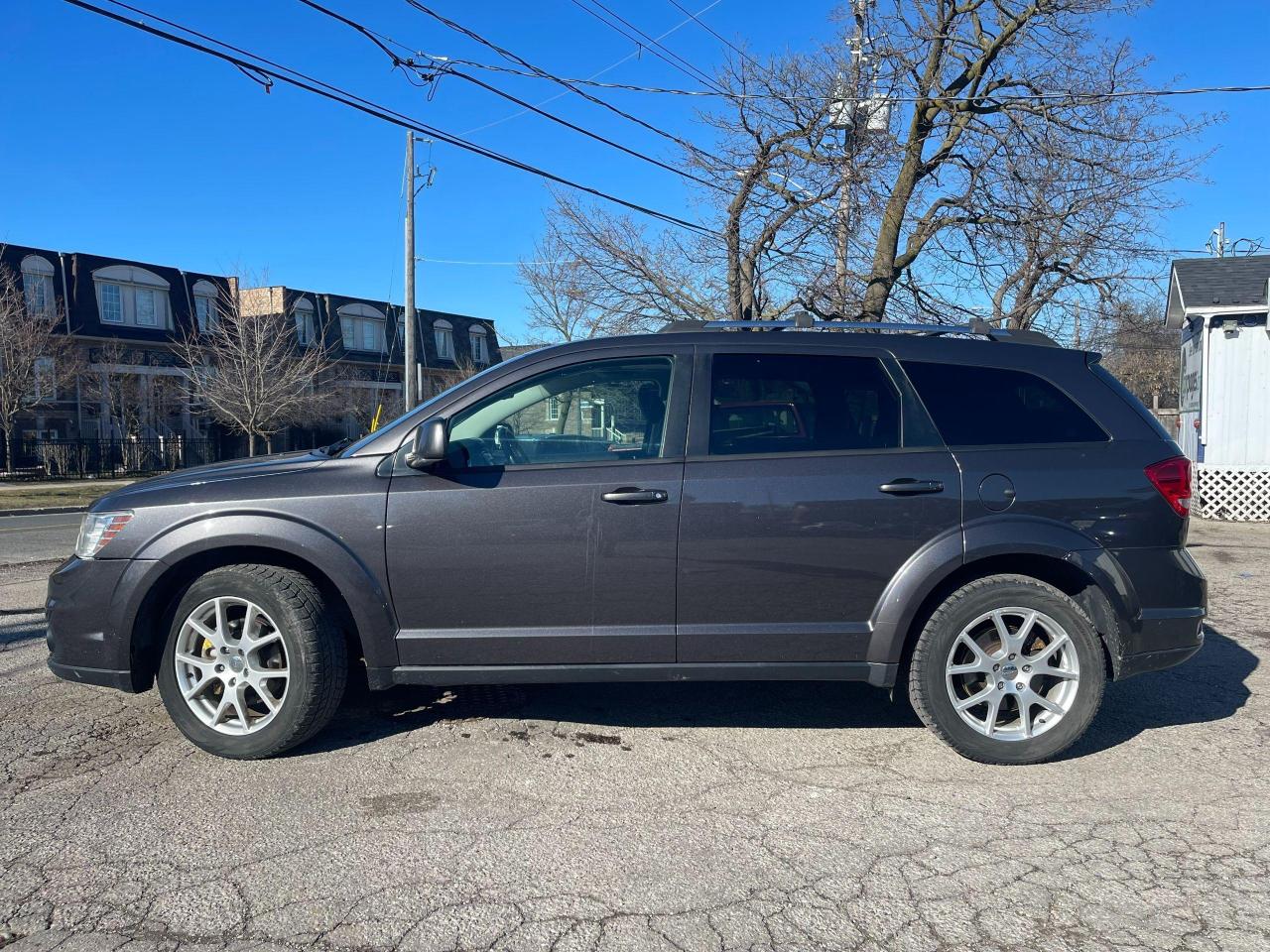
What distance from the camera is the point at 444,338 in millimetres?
45938

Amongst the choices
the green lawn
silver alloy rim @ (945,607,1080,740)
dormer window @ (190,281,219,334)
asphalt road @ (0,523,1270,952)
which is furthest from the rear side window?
dormer window @ (190,281,219,334)

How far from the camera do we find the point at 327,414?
3619 centimetres

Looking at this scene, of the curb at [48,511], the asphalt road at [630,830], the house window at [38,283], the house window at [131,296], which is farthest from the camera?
the house window at [131,296]

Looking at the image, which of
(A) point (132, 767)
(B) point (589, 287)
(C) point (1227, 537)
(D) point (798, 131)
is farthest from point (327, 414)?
(A) point (132, 767)

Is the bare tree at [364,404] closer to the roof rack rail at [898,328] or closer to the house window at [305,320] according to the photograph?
the house window at [305,320]

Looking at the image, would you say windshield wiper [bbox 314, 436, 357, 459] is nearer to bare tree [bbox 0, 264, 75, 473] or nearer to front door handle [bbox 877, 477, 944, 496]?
front door handle [bbox 877, 477, 944, 496]

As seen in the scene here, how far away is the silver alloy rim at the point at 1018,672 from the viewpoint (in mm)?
4043

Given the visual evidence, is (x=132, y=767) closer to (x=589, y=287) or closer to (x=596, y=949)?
(x=596, y=949)

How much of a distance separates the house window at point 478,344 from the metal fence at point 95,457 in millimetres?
17791

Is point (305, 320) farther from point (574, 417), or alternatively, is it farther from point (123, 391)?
point (574, 417)

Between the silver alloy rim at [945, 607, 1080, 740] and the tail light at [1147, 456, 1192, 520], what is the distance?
0.77 metres

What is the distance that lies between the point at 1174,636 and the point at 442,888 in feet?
10.9

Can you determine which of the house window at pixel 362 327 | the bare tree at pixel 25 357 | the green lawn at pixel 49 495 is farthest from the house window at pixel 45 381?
the house window at pixel 362 327

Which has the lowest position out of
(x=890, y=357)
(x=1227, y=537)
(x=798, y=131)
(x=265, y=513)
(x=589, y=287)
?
(x=1227, y=537)
